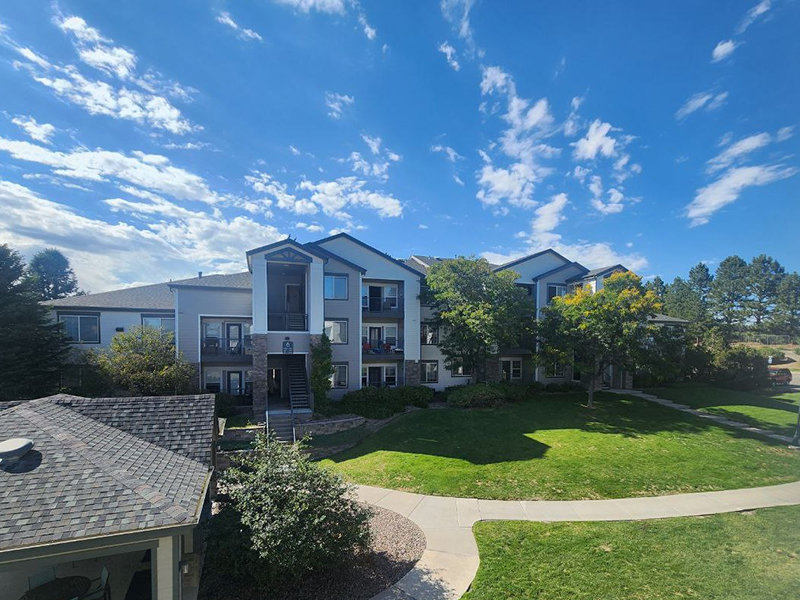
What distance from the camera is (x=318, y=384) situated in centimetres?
1898

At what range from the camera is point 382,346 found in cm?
2331

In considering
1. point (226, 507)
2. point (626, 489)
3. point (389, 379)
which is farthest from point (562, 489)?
point (389, 379)

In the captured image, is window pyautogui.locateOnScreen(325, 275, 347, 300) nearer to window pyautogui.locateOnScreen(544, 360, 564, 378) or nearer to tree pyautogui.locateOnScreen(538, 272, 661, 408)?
tree pyautogui.locateOnScreen(538, 272, 661, 408)

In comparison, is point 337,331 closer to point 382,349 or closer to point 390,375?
point 382,349

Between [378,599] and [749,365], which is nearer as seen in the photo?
[378,599]

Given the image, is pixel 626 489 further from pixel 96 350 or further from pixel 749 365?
pixel 96 350

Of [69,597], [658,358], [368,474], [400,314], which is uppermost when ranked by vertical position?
[400,314]

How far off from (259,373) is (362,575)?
13928 millimetres

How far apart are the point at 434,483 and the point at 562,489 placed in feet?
12.9

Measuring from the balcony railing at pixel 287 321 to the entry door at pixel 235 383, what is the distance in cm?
461

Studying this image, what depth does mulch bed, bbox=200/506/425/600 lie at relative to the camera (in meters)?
6.49

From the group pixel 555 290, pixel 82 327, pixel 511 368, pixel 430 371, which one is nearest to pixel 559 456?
pixel 430 371

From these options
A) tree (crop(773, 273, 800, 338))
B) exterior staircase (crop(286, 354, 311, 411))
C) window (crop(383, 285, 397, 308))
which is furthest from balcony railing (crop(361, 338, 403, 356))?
tree (crop(773, 273, 800, 338))

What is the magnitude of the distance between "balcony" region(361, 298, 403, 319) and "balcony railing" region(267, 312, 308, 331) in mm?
3927
